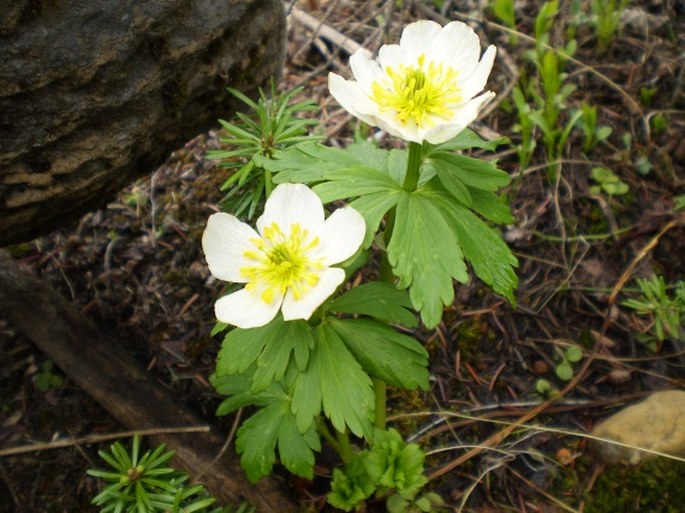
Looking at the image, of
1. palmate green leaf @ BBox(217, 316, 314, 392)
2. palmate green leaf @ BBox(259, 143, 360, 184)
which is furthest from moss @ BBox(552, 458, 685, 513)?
palmate green leaf @ BBox(259, 143, 360, 184)

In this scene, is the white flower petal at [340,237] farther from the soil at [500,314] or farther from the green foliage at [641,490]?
the green foliage at [641,490]

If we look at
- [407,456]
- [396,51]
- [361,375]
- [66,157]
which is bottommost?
[407,456]

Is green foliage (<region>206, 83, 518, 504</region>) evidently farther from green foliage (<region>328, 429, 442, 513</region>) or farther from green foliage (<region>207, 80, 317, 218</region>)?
green foliage (<region>328, 429, 442, 513</region>)

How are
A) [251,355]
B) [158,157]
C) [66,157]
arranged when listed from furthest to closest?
[158,157] < [66,157] < [251,355]

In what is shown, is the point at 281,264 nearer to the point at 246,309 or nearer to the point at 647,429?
the point at 246,309

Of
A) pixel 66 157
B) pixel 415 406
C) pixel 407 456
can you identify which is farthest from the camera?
pixel 415 406

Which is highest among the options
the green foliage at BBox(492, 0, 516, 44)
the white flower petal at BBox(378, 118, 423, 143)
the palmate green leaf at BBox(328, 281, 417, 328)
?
the white flower petal at BBox(378, 118, 423, 143)

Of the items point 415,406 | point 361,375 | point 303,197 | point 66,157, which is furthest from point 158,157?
point 415,406

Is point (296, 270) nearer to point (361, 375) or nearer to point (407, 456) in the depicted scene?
point (361, 375)
